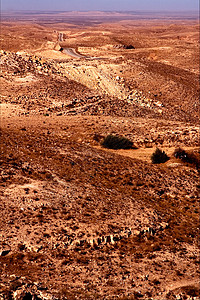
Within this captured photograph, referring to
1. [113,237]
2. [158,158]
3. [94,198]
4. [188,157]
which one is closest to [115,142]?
[158,158]

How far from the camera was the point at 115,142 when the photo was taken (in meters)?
22.3

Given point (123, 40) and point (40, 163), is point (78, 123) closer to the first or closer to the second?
point (40, 163)

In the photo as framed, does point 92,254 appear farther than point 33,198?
No

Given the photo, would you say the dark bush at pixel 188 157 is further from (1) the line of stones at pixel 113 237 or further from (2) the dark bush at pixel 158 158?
(1) the line of stones at pixel 113 237

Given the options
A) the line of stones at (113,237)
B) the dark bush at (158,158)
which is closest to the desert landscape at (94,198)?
the line of stones at (113,237)

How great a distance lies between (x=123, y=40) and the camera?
247ft

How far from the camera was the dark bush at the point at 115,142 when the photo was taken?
73.1ft

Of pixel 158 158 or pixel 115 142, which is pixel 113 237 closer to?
pixel 158 158

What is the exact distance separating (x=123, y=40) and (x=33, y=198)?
224 feet

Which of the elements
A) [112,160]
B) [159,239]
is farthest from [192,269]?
[112,160]

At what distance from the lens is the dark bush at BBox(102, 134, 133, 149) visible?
22281 mm

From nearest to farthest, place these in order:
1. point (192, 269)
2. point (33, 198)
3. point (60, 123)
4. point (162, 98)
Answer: point (192, 269), point (33, 198), point (60, 123), point (162, 98)

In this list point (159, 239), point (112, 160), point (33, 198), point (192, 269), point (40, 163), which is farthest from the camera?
point (112, 160)

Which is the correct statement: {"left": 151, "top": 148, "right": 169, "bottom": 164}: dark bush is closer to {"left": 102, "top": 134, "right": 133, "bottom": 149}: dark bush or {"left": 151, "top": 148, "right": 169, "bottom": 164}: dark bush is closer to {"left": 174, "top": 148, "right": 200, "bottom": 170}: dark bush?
{"left": 174, "top": 148, "right": 200, "bottom": 170}: dark bush
